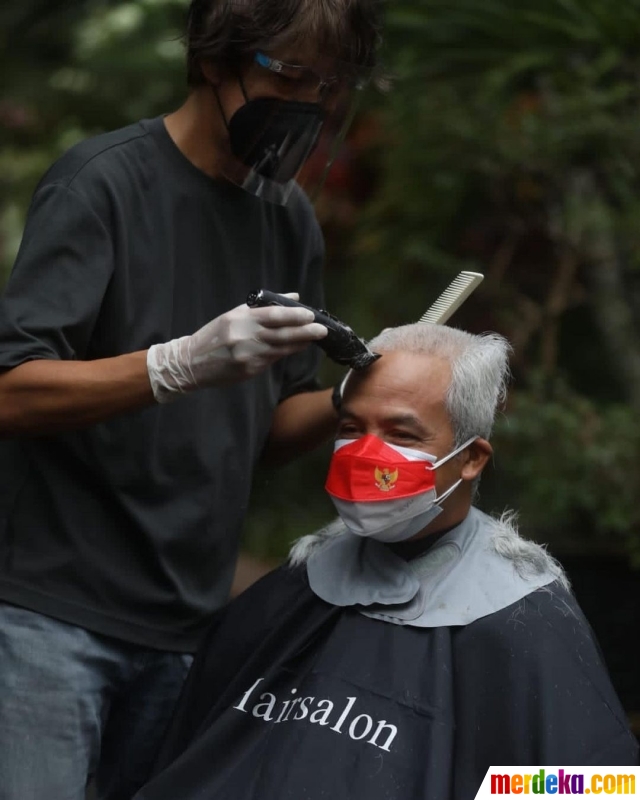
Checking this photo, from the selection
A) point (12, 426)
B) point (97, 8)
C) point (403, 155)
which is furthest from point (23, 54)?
point (12, 426)

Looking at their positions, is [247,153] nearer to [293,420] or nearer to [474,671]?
[293,420]

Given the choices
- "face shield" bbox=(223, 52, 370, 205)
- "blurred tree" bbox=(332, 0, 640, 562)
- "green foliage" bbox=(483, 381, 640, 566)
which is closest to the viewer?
"face shield" bbox=(223, 52, 370, 205)

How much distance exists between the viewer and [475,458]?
7.64 ft

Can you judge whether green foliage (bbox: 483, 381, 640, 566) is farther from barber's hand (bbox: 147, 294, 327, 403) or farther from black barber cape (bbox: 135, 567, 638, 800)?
barber's hand (bbox: 147, 294, 327, 403)

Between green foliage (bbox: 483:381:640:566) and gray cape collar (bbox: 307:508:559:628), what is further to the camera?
green foliage (bbox: 483:381:640:566)

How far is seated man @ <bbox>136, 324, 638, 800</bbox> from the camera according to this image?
6.73 ft

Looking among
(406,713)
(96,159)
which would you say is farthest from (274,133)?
(406,713)

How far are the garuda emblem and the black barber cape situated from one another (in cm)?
27

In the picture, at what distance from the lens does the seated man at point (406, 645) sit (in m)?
2.05

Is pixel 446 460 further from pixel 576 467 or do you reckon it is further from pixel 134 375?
pixel 576 467

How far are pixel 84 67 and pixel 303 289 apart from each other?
3.69 m

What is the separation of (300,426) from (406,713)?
69cm

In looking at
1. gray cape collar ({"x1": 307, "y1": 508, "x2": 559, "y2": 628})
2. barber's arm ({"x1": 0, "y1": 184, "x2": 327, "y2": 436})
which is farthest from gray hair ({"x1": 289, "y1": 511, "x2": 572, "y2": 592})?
barber's arm ({"x1": 0, "y1": 184, "x2": 327, "y2": 436})

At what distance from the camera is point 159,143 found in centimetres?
228
